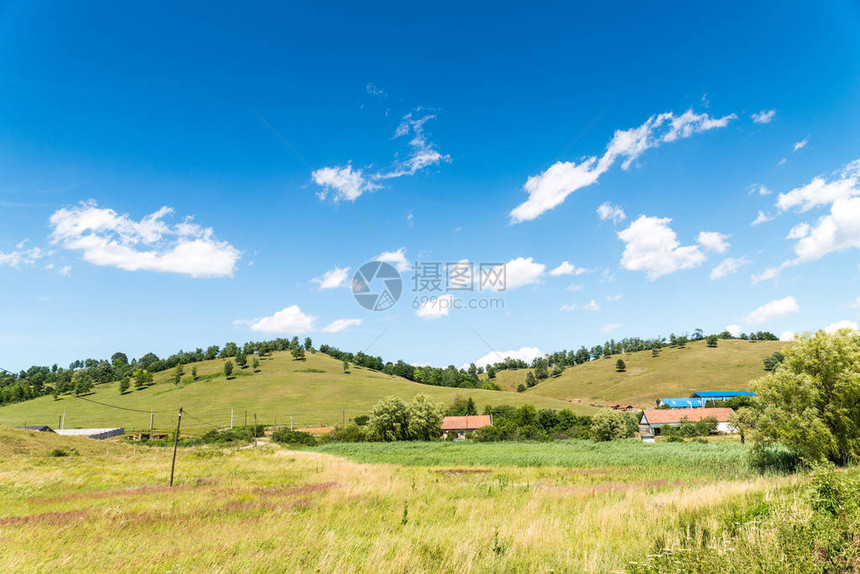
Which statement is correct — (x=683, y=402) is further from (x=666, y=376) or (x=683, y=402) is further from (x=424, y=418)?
(x=424, y=418)

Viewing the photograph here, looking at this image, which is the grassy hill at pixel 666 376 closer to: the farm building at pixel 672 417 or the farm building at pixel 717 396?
the farm building at pixel 717 396

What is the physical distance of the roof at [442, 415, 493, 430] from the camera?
4050 inches

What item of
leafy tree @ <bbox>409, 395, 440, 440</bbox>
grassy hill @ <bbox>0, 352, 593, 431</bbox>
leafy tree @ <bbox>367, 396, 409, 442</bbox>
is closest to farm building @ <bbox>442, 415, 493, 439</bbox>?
grassy hill @ <bbox>0, 352, 593, 431</bbox>

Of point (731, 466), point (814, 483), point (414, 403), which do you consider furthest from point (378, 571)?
point (414, 403)

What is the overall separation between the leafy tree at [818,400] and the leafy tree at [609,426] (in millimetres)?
52516

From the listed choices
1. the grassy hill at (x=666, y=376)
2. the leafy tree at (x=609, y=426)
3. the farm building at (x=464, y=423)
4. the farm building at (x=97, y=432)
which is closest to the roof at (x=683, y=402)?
the grassy hill at (x=666, y=376)

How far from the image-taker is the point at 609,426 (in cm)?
7019

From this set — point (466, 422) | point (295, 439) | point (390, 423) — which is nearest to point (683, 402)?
point (466, 422)

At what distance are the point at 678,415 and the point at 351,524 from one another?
388ft

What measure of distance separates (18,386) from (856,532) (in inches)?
9159

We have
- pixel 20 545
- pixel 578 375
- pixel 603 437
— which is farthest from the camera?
pixel 578 375

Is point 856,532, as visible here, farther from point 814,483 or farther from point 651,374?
point 651,374

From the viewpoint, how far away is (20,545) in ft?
31.8

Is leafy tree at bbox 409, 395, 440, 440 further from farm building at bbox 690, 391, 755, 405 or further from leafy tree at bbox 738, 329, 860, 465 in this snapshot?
farm building at bbox 690, 391, 755, 405
